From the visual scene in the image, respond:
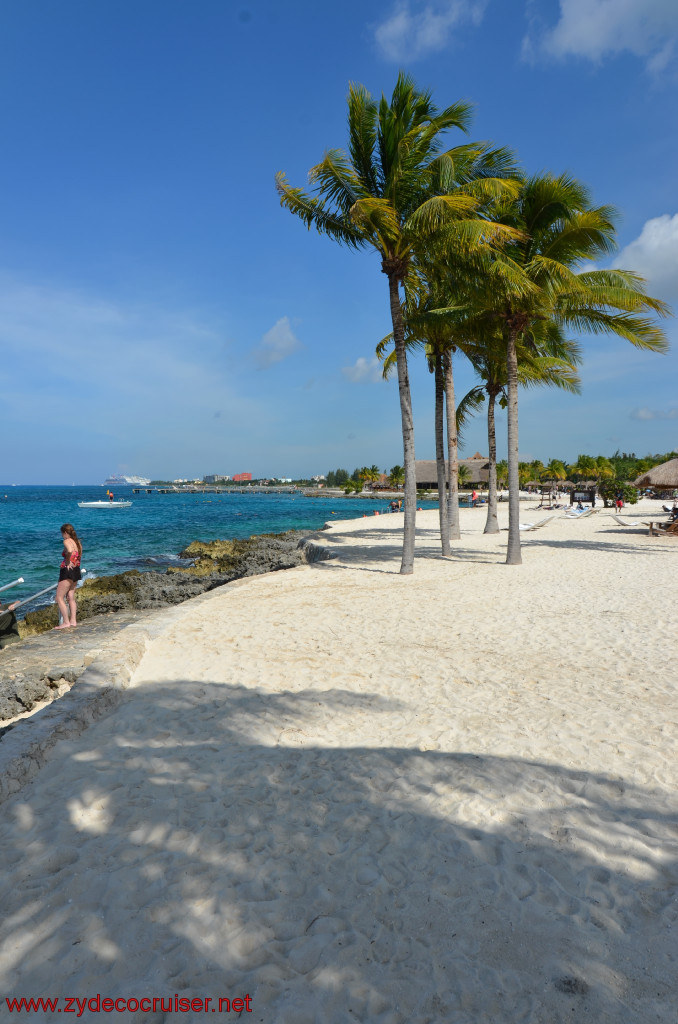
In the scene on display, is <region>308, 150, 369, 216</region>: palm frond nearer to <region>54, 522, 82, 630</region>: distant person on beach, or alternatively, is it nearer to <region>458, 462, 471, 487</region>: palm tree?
<region>54, 522, 82, 630</region>: distant person on beach

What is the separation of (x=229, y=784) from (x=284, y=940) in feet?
4.25

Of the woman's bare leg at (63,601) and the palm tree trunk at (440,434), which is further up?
the palm tree trunk at (440,434)

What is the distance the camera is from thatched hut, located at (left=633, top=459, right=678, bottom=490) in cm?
3747

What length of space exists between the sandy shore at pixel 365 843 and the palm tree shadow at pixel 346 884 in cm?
1

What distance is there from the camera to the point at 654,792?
3.30 metres

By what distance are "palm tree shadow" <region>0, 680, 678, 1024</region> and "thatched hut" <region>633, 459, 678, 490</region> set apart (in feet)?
133

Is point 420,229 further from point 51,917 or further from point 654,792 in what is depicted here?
point 51,917

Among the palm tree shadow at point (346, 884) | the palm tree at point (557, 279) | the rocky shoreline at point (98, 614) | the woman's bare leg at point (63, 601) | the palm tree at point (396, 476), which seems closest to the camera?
the palm tree shadow at point (346, 884)

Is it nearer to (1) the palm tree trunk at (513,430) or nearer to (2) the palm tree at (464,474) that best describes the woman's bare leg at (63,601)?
(1) the palm tree trunk at (513,430)

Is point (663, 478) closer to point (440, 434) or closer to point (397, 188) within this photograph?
point (440, 434)

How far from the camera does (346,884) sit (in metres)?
2.59

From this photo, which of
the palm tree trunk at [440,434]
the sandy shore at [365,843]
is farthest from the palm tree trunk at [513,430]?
the sandy shore at [365,843]

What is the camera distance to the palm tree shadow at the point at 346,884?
2.06 meters

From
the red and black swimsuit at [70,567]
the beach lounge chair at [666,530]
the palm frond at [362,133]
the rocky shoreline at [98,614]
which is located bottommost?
the rocky shoreline at [98,614]
